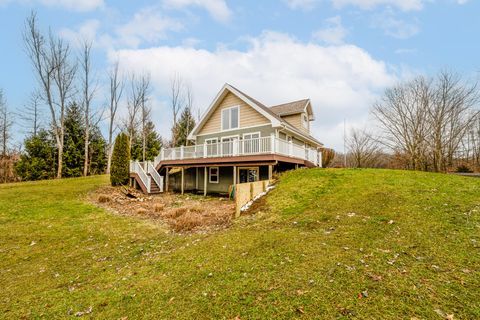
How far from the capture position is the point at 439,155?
893 inches

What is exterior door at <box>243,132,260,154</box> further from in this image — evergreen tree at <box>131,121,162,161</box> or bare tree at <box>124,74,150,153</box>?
evergreen tree at <box>131,121,162,161</box>

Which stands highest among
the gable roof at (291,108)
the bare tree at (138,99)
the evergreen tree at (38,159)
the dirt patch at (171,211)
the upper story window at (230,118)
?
the bare tree at (138,99)

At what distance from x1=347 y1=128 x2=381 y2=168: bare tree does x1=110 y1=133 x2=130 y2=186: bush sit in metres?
28.1

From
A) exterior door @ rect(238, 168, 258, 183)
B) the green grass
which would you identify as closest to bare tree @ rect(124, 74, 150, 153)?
exterior door @ rect(238, 168, 258, 183)

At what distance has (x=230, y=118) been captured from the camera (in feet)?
55.6

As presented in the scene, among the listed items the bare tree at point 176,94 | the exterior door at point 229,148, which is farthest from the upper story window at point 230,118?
the bare tree at point 176,94

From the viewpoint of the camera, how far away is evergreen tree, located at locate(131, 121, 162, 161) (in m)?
31.5

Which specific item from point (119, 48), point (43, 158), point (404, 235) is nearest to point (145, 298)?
point (404, 235)

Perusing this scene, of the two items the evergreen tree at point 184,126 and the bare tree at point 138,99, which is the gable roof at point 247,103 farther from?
the evergreen tree at point 184,126

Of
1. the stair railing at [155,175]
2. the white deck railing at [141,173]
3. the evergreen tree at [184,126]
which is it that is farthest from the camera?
the evergreen tree at [184,126]

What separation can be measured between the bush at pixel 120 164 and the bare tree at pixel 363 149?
28080mm

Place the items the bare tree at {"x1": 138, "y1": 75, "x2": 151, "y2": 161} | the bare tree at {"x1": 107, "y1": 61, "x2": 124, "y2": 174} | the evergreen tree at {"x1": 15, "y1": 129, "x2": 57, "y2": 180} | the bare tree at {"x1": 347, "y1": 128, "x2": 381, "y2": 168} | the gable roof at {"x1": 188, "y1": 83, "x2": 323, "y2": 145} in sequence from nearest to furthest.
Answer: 1. the gable roof at {"x1": 188, "y1": 83, "x2": 323, "y2": 145}
2. the evergreen tree at {"x1": 15, "y1": 129, "x2": 57, "y2": 180}
3. the bare tree at {"x1": 107, "y1": 61, "x2": 124, "y2": 174}
4. the bare tree at {"x1": 347, "y1": 128, "x2": 381, "y2": 168}
5. the bare tree at {"x1": 138, "y1": 75, "x2": 151, "y2": 161}

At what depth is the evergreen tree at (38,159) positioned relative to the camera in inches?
908

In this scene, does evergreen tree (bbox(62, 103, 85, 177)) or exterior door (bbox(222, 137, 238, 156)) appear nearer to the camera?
exterior door (bbox(222, 137, 238, 156))
